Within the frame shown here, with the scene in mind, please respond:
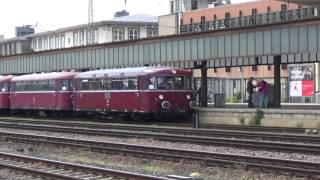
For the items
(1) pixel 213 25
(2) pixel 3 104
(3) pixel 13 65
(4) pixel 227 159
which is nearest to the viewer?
(4) pixel 227 159

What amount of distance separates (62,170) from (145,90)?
15855 millimetres

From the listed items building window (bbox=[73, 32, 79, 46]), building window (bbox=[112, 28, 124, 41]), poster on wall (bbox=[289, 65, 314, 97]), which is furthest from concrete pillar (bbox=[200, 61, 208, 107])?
building window (bbox=[73, 32, 79, 46])

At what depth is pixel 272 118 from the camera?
27.2m

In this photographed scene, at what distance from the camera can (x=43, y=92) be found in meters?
38.7

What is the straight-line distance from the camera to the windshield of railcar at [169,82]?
29797 millimetres

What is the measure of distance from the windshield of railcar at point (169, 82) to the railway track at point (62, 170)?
13902 millimetres

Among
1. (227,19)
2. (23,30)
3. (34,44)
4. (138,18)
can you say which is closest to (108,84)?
(227,19)

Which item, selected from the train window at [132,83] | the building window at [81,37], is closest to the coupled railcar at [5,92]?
A: the train window at [132,83]

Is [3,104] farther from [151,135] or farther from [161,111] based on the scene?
[151,135]

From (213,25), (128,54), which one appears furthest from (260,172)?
(213,25)

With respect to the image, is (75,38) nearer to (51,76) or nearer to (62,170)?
(51,76)

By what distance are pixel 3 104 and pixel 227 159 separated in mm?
31387

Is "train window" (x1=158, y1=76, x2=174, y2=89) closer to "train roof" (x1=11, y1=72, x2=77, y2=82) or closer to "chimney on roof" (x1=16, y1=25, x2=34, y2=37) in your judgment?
"train roof" (x1=11, y1=72, x2=77, y2=82)

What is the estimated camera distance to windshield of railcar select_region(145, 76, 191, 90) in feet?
97.8
